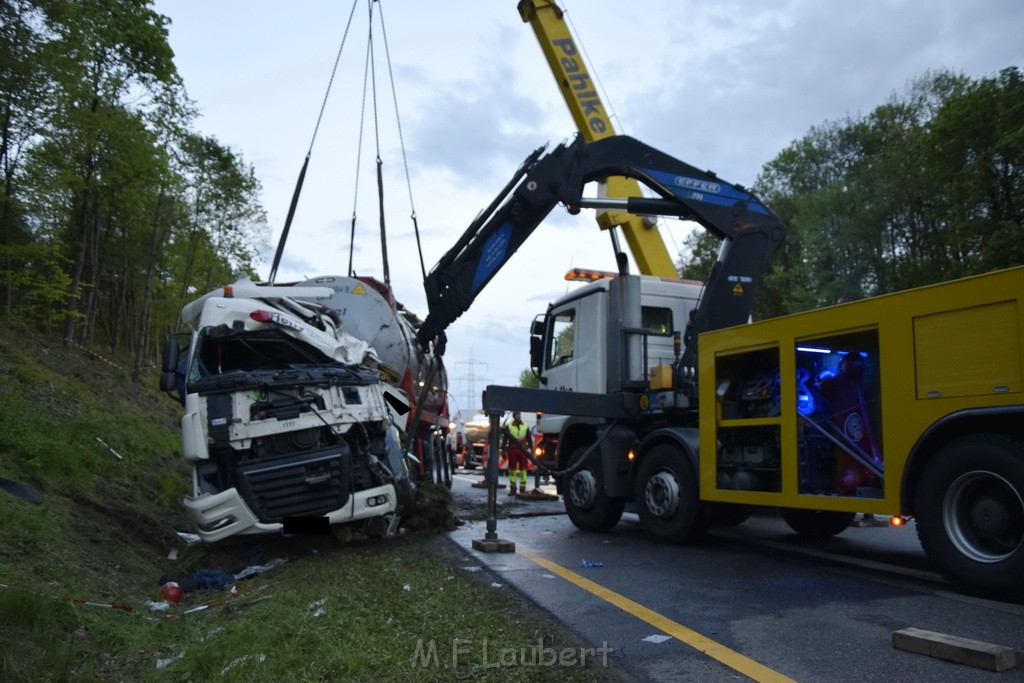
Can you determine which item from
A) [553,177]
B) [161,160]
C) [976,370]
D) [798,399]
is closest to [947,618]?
[976,370]

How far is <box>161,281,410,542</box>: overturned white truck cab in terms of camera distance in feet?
25.0

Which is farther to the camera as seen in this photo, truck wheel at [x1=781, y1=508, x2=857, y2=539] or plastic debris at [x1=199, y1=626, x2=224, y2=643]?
truck wheel at [x1=781, y1=508, x2=857, y2=539]

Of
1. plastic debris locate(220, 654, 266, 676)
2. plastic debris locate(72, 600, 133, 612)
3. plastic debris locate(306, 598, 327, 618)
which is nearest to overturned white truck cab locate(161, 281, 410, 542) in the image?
plastic debris locate(72, 600, 133, 612)

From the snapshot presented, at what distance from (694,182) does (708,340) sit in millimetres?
2392

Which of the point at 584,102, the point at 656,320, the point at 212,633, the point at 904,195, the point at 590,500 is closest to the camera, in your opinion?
the point at 212,633

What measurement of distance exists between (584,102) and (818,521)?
10.1 m

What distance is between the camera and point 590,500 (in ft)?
30.6

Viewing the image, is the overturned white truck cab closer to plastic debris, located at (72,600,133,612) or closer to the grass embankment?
the grass embankment

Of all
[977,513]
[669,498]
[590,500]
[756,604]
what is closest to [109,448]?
[590,500]

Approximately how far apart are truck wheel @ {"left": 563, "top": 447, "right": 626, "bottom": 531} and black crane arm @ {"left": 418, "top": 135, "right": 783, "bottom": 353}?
188 centimetres

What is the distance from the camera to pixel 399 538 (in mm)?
8977

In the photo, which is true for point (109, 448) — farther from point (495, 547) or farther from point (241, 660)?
point (241, 660)

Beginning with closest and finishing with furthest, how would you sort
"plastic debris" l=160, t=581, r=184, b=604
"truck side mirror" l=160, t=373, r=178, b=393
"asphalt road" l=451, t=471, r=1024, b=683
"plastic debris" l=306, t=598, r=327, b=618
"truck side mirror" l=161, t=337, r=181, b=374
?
"asphalt road" l=451, t=471, r=1024, b=683
"plastic debris" l=306, t=598, r=327, b=618
"plastic debris" l=160, t=581, r=184, b=604
"truck side mirror" l=161, t=337, r=181, b=374
"truck side mirror" l=160, t=373, r=178, b=393

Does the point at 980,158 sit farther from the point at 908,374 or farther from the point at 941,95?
the point at 908,374
